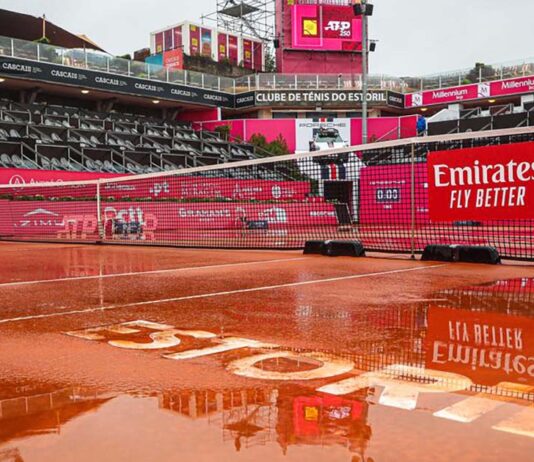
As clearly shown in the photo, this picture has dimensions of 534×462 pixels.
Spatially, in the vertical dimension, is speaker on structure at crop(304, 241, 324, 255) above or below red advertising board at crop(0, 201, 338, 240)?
below

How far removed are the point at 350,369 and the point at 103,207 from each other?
15.9 metres

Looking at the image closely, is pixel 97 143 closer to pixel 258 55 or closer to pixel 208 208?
pixel 208 208

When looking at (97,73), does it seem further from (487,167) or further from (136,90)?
(487,167)

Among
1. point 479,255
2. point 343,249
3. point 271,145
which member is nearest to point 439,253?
point 479,255

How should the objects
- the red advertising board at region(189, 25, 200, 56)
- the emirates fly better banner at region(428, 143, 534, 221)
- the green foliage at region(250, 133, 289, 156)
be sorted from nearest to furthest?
the emirates fly better banner at region(428, 143, 534, 221) < the green foliage at region(250, 133, 289, 156) < the red advertising board at region(189, 25, 200, 56)

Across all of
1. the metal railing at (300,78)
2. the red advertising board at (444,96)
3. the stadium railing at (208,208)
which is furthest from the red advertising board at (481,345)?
the red advertising board at (444,96)

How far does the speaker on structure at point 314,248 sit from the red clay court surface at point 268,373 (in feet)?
13.5

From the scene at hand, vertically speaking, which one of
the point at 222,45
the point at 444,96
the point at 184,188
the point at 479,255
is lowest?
the point at 479,255

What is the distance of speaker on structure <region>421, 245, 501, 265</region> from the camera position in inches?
316

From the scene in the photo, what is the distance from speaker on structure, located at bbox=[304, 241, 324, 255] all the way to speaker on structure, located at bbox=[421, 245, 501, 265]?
1833 millimetres

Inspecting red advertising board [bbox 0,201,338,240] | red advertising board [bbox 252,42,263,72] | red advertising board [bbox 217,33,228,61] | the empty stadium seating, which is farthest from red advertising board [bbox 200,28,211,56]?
red advertising board [bbox 0,201,338,240]

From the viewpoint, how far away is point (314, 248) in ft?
33.1

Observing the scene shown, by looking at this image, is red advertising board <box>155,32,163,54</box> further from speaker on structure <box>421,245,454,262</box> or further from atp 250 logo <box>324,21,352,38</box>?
speaker on structure <box>421,245,454,262</box>

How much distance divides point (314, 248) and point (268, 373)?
739 cm
